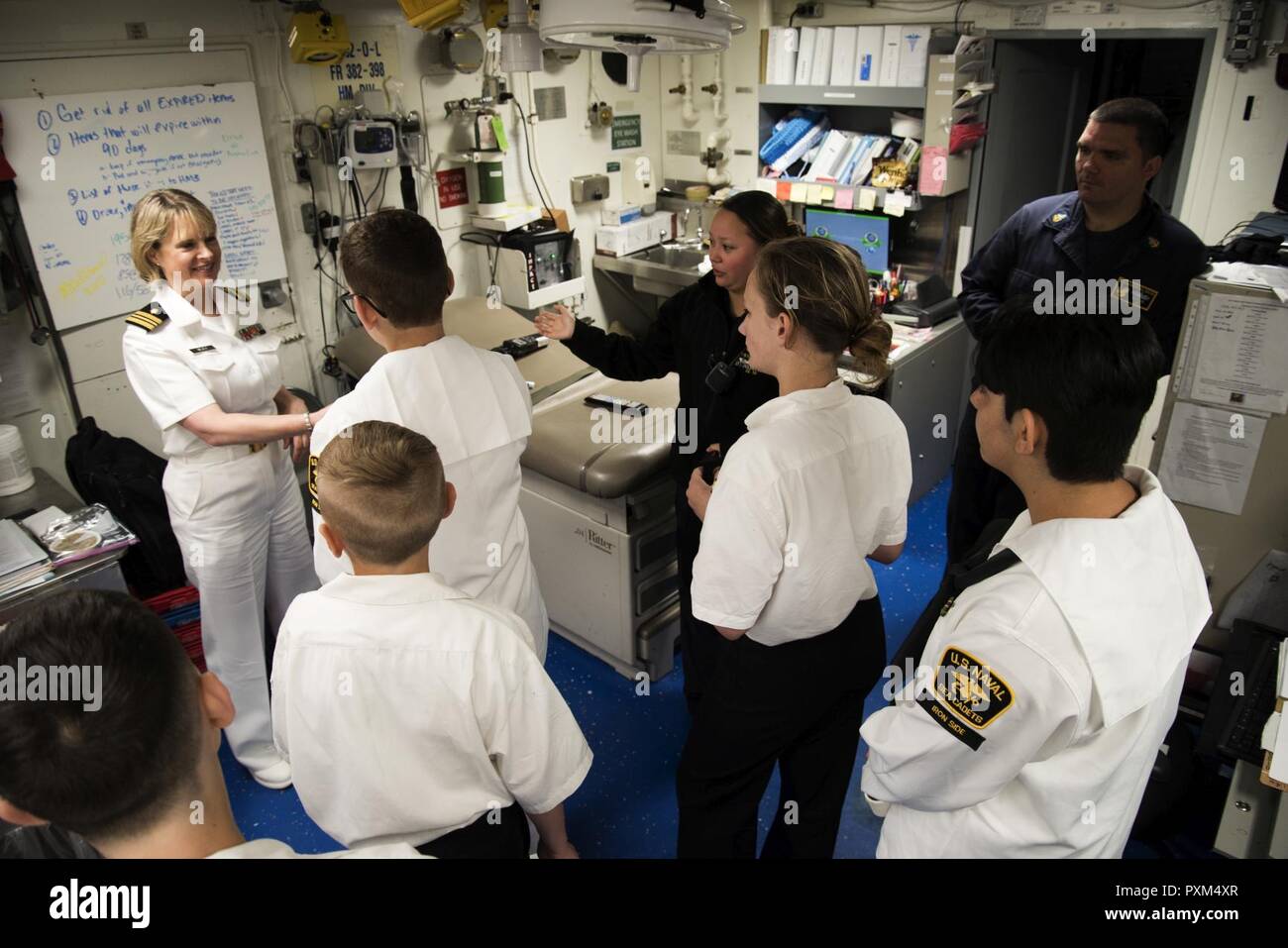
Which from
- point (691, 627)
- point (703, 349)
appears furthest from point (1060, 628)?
point (691, 627)

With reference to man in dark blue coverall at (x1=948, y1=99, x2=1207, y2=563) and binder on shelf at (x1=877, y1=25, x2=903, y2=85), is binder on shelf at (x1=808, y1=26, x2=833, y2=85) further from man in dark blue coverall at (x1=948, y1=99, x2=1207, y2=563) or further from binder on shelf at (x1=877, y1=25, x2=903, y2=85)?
man in dark blue coverall at (x1=948, y1=99, x2=1207, y2=563)

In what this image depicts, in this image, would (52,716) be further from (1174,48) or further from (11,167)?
(1174,48)

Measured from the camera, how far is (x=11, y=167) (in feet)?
8.46

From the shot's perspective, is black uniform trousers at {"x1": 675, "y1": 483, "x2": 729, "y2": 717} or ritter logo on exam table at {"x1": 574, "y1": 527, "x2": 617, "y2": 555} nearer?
black uniform trousers at {"x1": 675, "y1": 483, "x2": 729, "y2": 717}

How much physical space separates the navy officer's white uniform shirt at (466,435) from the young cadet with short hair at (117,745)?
30.5 inches

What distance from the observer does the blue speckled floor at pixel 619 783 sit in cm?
233

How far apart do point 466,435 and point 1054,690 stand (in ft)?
3.96

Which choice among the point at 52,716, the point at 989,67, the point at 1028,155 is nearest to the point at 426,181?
the point at 989,67

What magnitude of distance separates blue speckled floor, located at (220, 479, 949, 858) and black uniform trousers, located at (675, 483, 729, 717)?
0.22 meters

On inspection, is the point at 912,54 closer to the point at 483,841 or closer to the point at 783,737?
the point at 783,737

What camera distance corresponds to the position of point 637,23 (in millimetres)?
1488

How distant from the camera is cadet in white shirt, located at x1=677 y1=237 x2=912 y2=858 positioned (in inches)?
59.4

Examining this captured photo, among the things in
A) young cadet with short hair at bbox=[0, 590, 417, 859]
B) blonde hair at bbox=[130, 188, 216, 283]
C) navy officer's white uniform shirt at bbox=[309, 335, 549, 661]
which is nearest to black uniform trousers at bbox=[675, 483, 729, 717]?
navy officer's white uniform shirt at bbox=[309, 335, 549, 661]
